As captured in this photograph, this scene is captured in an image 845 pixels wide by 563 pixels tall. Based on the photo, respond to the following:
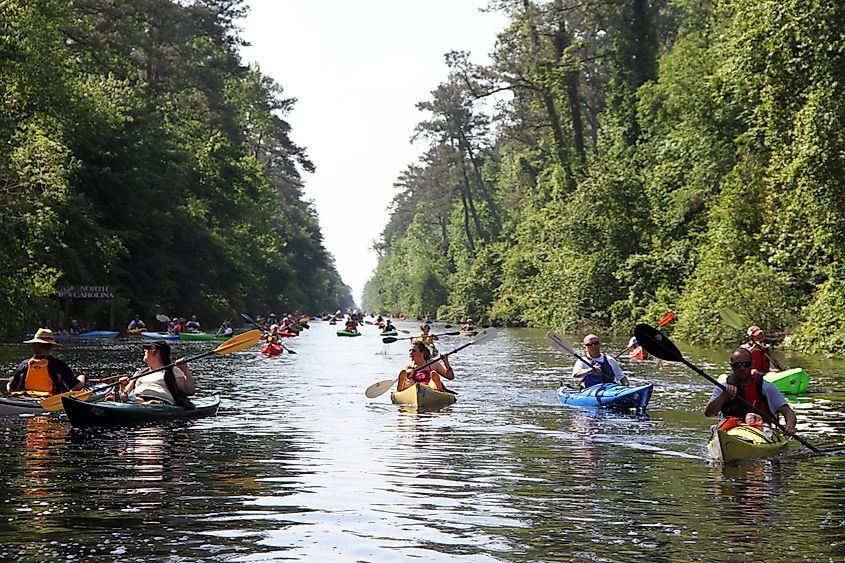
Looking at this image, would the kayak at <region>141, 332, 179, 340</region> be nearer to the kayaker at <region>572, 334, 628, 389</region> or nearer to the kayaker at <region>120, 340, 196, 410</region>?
the kayaker at <region>572, 334, 628, 389</region>

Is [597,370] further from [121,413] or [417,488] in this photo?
[417,488]

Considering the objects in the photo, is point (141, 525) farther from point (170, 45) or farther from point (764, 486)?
point (170, 45)

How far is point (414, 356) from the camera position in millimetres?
20984

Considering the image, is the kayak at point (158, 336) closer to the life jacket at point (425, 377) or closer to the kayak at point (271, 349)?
the kayak at point (271, 349)

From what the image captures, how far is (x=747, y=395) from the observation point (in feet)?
43.8

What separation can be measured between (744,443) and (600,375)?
7.48m

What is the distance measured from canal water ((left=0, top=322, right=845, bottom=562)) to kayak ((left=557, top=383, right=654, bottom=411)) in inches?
15.1

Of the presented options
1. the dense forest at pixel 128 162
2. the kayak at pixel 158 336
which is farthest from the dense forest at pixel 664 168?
the kayak at pixel 158 336

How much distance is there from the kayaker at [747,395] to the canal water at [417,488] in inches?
24.1

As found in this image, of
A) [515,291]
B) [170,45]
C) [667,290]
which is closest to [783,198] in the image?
[667,290]

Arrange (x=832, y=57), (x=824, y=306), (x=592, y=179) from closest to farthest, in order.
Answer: (x=832, y=57)
(x=824, y=306)
(x=592, y=179)

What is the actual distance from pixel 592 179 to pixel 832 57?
26.9 m

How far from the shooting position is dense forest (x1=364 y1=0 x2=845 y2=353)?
30047 millimetres

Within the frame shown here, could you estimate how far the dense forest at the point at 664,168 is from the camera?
3005 cm
